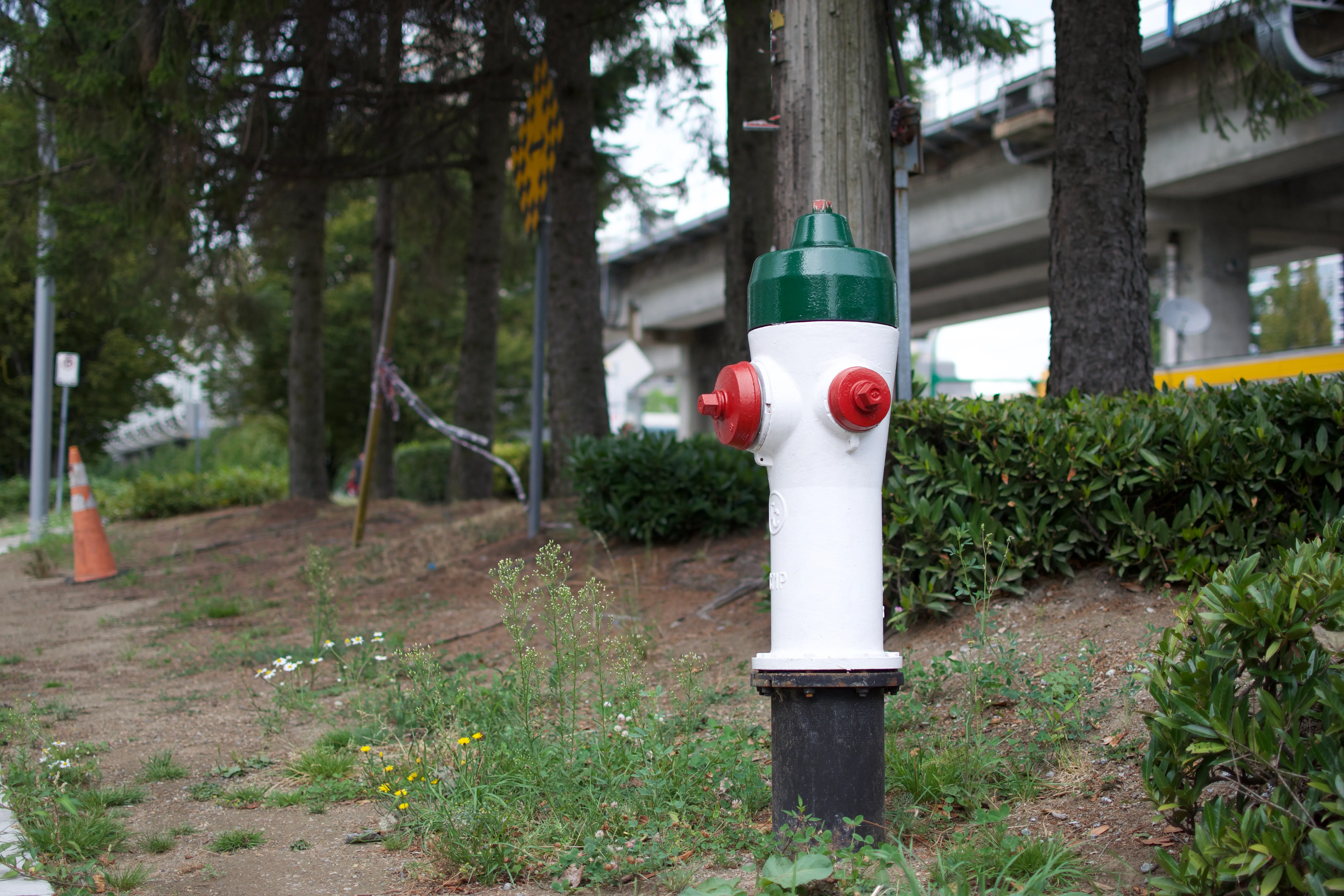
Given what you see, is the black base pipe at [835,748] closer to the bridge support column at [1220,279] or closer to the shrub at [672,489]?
the shrub at [672,489]

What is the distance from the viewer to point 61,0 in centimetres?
871

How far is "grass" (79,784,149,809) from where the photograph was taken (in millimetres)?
3426

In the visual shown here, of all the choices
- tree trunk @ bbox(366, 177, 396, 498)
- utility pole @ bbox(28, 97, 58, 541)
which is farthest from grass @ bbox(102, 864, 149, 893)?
utility pole @ bbox(28, 97, 58, 541)

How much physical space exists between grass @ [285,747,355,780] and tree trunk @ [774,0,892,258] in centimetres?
291

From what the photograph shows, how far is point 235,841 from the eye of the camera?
320 centimetres

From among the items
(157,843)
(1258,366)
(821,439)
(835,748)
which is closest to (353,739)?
(157,843)

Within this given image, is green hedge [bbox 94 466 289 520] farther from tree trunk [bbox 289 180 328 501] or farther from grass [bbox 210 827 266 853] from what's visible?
grass [bbox 210 827 266 853]

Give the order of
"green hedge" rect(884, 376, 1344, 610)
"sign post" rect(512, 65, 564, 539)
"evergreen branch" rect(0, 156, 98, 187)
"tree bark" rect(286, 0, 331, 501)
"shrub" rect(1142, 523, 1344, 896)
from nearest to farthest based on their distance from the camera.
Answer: "shrub" rect(1142, 523, 1344, 896)
"green hedge" rect(884, 376, 1344, 610)
"sign post" rect(512, 65, 564, 539)
"evergreen branch" rect(0, 156, 98, 187)
"tree bark" rect(286, 0, 331, 501)

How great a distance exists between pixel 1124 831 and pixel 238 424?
4553 cm

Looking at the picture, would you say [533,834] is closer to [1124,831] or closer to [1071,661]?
[1124,831]

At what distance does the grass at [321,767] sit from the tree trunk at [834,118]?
291 cm

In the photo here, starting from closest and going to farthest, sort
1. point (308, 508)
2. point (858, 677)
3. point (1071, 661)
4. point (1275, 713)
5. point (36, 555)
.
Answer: point (1275, 713), point (858, 677), point (1071, 661), point (36, 555), point (308, 508)

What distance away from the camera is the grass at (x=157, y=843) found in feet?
10.4

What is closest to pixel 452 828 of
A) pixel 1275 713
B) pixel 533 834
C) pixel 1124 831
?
pixel 533 834
